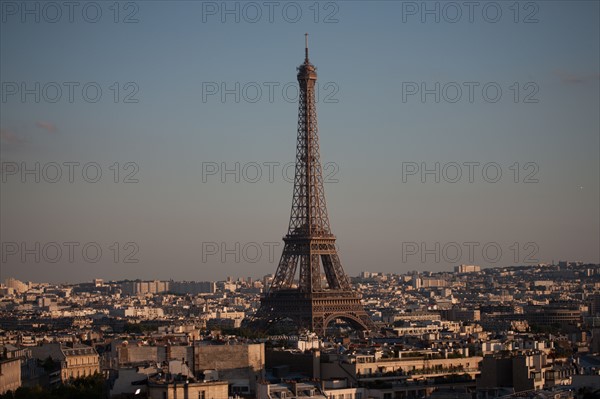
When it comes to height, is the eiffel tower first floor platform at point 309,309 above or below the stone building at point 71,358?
above

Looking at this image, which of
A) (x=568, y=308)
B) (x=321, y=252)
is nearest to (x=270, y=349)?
(x=321, y=252)

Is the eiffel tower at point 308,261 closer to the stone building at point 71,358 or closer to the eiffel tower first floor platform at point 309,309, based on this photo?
the eiffel tower first floor platform at point 309,309

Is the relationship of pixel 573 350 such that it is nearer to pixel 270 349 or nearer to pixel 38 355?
pixel 270 349

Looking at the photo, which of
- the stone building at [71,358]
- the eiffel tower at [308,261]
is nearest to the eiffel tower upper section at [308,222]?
the eiffel tower at [308,261]

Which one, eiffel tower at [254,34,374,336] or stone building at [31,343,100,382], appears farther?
eiffel tower at [254,34,374,336]

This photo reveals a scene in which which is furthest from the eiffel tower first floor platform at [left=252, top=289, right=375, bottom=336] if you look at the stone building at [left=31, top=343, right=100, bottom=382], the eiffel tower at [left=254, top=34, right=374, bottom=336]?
the stone building at [left=31, top=343, right=100, bottom=382]

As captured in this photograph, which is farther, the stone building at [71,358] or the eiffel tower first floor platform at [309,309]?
the eiffel tower first floor platform at [309,309]

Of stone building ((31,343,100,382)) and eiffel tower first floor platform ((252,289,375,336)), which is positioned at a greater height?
eiffel tower first floor platform ((252,289,375,336))

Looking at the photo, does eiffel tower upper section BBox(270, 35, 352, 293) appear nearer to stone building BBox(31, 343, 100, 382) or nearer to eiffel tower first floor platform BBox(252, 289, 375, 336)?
eiffel tower first floor platform BBox(252, 289, 375, 336)
